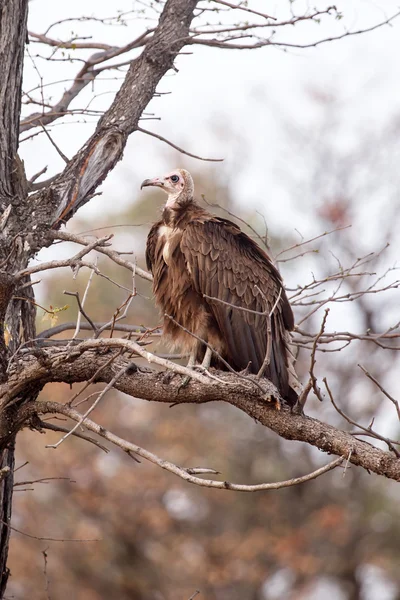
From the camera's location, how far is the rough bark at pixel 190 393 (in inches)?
144

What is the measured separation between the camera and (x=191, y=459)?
18359mm

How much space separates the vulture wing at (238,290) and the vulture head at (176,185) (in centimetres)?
37

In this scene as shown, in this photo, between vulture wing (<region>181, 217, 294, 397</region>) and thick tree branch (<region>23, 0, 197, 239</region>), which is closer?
thick tree branch (<region>23, 0, 197, 239</region>)

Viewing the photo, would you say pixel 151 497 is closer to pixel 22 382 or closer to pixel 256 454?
pixel 256 454

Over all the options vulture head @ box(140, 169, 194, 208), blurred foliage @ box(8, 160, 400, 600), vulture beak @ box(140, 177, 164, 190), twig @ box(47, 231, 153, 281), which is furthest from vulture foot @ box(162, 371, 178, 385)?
blurred foliage @ box(8, 160, 400, 600)

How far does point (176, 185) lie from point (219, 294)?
2.96 ft

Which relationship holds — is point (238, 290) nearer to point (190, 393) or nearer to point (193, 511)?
point (190, 393)

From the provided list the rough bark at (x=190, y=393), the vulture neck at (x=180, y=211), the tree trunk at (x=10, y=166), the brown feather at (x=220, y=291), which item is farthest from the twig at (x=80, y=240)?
the vulture neck at (x=180, y=211)

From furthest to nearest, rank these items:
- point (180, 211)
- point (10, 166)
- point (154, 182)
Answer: point (154, 182)
point (180, 211)
point (10, 166)

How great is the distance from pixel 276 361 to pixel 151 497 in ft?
46.6

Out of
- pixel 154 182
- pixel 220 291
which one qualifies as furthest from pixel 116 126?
pixel 220 291

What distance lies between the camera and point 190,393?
3977 millimetres

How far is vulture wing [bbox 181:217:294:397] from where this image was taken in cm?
496

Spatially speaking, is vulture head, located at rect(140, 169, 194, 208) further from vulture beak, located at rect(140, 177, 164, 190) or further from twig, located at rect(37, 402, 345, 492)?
twig, located at rect(37, 402, 345, 492)
